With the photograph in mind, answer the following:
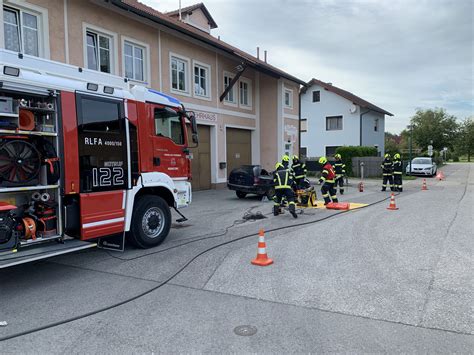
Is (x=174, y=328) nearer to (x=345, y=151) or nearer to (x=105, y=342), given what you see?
(x=105, y=342)

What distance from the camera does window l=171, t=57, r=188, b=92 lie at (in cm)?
1744

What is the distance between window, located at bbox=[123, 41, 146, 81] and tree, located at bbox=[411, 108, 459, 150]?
59.1 metres

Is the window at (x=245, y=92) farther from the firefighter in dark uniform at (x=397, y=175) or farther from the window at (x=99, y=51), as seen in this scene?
the window at (x=99, y=51)

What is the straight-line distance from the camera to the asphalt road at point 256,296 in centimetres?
368

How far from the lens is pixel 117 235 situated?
23.1 feet

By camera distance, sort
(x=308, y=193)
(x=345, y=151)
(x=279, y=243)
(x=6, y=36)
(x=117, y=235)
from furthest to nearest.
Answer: (x=345, y=151), (x=308, y=193), (x=6, y=36), (x=279, y=243), (x=117, y=235)

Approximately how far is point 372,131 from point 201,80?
88.4ft

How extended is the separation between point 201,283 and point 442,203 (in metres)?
11.9

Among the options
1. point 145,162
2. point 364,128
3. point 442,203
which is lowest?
point 442,203

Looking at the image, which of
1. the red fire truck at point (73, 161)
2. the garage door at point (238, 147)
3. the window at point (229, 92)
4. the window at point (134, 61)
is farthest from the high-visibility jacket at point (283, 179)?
the window at point (229, 92)

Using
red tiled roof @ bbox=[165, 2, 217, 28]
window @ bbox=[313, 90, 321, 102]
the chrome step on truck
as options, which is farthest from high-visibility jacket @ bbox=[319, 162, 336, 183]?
window @ bbox=[313, 90, 321, 102]

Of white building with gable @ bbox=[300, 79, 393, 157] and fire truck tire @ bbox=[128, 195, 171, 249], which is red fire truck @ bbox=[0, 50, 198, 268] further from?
white building with gable @ bbox=[300, 79, 393, 157]

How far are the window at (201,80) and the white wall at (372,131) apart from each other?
2356 centimetres

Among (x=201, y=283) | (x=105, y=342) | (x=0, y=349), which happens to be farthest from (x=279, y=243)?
(x=0, y=349)
